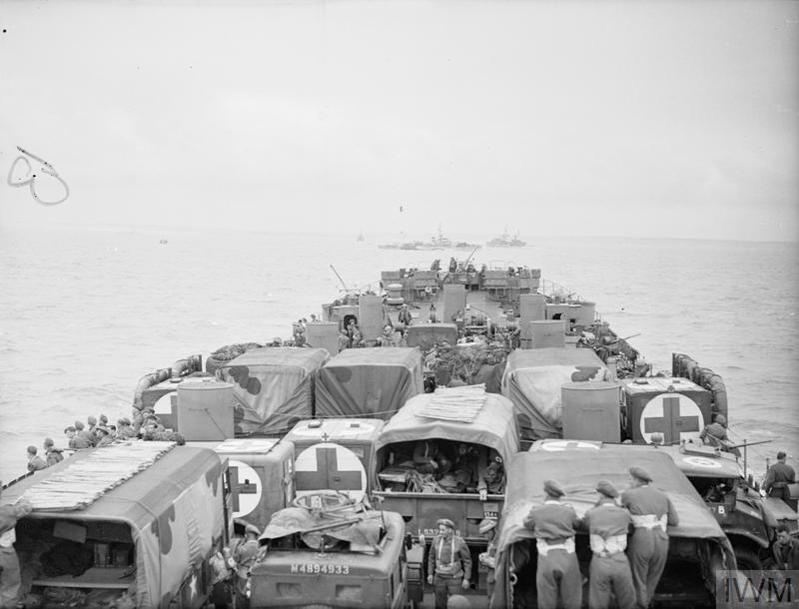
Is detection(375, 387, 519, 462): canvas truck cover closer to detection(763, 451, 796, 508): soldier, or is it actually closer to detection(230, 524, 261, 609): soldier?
detection(230, 524, 261, 609): soldier

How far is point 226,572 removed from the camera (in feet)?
27.5

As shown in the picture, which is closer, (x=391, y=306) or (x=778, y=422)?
(x=778, y=422)

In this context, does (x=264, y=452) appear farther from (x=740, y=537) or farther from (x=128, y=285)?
(x=128, y=285)

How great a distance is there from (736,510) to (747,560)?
60 cm

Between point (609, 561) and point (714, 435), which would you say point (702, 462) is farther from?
point (609, 561)

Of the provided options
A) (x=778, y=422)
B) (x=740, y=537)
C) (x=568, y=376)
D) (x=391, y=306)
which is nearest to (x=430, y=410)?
(x=568, y=376)

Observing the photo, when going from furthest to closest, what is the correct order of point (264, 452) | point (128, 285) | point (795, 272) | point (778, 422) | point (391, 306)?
point (795, 272) → point (128, 285) → point (391, 306) → point (778, 422) → point (264, 452)

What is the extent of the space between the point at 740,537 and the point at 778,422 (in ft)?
77.9

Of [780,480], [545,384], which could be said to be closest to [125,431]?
[545,384]

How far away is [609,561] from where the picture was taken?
7016 mm

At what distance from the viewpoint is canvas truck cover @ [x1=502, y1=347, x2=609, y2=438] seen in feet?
44.3

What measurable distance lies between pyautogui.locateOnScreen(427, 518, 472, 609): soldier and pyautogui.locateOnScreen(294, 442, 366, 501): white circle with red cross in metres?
2.46

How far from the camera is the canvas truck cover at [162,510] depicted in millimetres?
7215

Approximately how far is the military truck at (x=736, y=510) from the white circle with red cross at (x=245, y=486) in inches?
201
